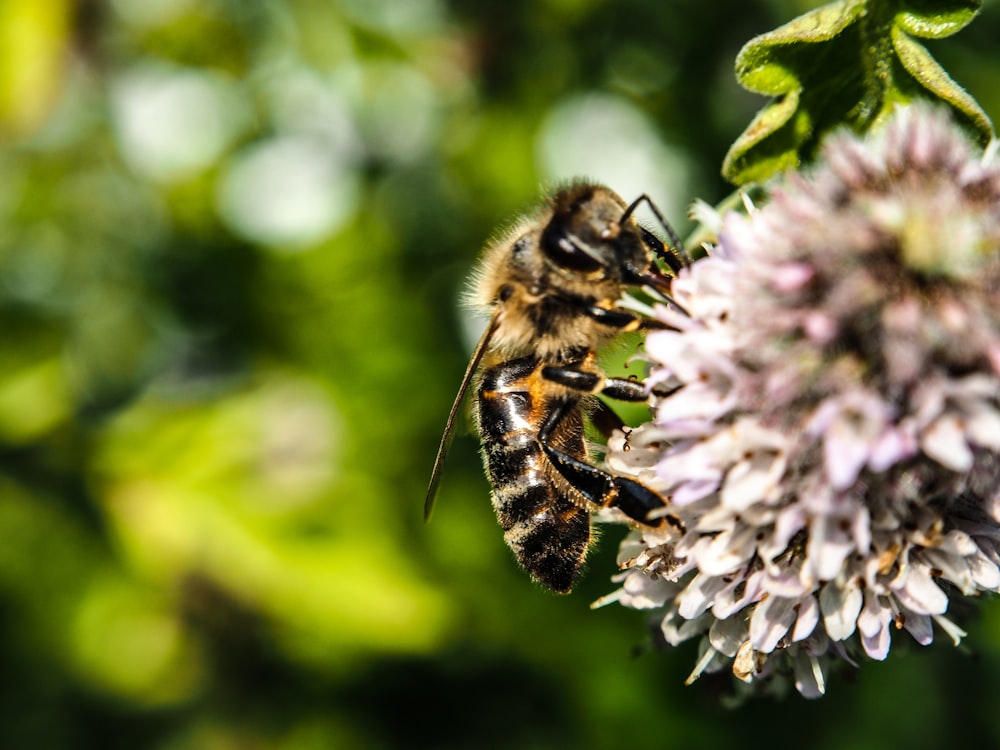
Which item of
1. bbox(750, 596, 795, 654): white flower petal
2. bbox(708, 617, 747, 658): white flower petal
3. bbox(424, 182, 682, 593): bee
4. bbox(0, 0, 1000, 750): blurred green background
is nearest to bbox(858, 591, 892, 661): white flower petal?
bbox(750, 596, 795, 654): white flower petal

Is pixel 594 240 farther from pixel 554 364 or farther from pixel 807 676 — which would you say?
pixel 807 676

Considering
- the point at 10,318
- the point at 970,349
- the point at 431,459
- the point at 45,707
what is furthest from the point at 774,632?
the point at 45,707

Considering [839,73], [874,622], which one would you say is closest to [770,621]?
[874,622]

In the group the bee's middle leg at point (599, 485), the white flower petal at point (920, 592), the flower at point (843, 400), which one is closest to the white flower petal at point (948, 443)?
the flower at point (843, 400)

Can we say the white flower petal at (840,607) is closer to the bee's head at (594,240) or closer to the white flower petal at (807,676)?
the white flower petal at (807,676)

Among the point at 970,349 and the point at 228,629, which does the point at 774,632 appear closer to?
the point at 970,349
